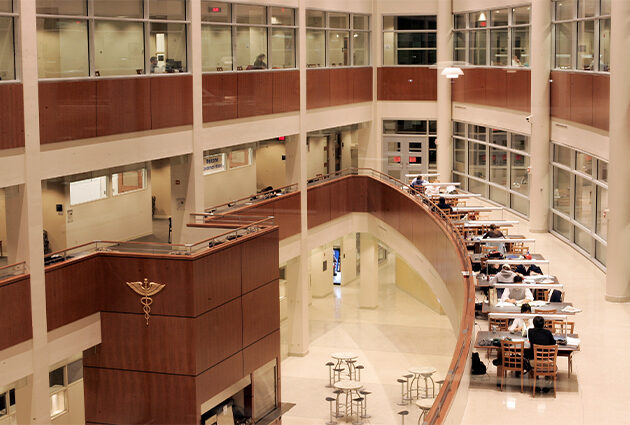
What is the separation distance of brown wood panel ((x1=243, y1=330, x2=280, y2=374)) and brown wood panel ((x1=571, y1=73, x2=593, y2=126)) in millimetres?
9715

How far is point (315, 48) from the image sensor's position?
3064 centimetres

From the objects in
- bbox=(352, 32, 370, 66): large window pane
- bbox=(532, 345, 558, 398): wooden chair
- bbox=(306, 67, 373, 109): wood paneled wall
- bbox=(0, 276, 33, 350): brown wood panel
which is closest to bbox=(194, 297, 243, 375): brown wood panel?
bbox=(0, 276, 33, 350): brown wood panel

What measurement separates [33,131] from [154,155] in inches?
168

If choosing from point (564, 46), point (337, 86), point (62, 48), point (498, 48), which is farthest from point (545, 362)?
point (337, 86)

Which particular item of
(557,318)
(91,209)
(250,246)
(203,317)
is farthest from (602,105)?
(91,209)

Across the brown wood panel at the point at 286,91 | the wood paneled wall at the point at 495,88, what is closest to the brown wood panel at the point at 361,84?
the wood paneled wall at the point at 495,88

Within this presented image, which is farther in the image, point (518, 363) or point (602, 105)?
point (602, 105)

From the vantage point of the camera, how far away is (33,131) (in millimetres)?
17047

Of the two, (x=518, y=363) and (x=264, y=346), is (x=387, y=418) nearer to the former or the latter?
(x=264, y=346)

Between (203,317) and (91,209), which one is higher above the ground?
(91,209)

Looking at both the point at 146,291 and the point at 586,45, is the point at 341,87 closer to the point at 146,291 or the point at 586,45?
the point at 586,45

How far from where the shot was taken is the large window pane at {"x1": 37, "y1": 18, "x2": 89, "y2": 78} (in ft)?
57.8

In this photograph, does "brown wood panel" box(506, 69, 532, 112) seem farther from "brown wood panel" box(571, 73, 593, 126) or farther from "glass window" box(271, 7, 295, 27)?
"glass window" box(271, 7, 295, 27)

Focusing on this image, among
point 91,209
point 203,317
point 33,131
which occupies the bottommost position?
point 203,317
